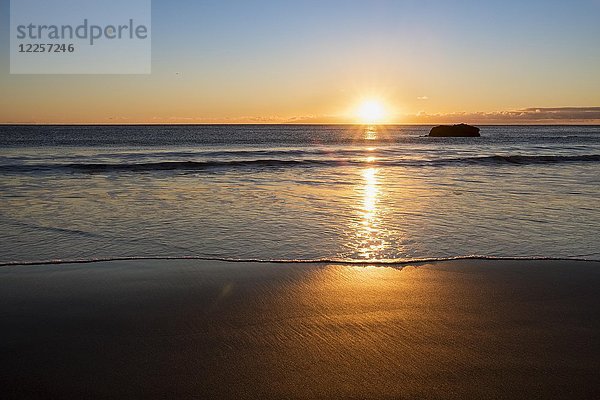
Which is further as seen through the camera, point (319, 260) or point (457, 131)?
point (457, 131)

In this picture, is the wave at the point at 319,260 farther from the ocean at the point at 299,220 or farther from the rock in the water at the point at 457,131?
the rock in the water at the point at 457,131

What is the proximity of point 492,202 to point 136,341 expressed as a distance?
1005 centimetres

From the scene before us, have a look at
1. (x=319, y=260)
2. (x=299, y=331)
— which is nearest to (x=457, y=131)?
(x=319, y=260)

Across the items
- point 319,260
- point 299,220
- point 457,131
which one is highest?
point 457,131

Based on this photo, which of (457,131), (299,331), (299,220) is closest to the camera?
(299,331)

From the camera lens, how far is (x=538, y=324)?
465 centimetres

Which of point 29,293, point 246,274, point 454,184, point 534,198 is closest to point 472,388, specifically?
point 246,274

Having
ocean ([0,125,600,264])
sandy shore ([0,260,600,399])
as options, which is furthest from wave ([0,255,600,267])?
sandy shore ([0,260,600,399])

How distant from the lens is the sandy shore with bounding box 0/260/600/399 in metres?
3.54

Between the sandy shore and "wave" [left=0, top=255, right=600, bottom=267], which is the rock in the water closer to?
"wave" [left=0, top=255, right=600, bottom=267]

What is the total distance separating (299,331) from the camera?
453 centimetres

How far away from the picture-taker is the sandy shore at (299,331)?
354 centimetres

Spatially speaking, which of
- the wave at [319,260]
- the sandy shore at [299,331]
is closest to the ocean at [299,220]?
the wave at [319,260]

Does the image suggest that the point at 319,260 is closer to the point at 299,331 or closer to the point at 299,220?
the point at 299,331
